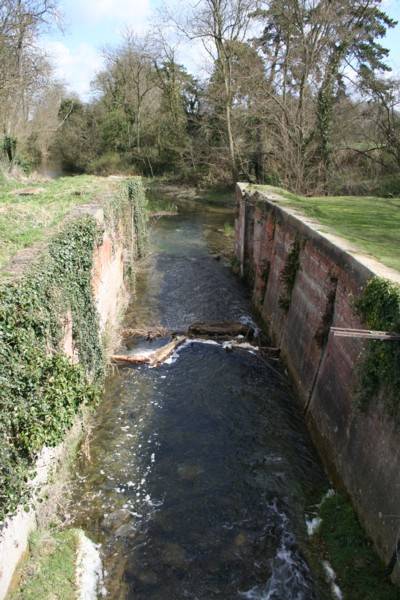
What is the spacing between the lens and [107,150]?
49.6 m

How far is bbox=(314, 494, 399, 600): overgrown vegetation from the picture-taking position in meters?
6.10

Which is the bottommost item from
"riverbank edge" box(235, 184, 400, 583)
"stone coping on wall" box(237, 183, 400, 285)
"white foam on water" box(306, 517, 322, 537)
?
"white foam on water" box(306, 517, 322, 537)

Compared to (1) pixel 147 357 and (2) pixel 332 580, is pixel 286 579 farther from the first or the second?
(1) pixel 147 357

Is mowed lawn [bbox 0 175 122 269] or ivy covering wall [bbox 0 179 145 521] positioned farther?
mowed lawn [bbox 0 175 122 269]

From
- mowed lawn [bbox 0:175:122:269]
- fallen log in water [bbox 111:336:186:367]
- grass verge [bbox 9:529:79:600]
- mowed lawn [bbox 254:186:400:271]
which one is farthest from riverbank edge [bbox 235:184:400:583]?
mowed lawn [bbox 0:175:122:269]

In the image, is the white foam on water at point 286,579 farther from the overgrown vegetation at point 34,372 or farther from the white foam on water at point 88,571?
the overgrown vegetation at point 34,372

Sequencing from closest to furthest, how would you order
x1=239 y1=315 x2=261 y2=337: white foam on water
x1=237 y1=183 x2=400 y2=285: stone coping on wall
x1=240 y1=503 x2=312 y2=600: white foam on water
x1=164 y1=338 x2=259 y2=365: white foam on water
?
x1=240 y1=503 x2=312 y2=600: white foam on water < x1=237 y1=183 x2=400 y2=285: stone coping on wall < x1=164 y1=338 x2=259 y2=365: white foam on water < x1=239 y1=315 x2=261 y2=337: white foam on water

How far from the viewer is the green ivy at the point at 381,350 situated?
6633mm

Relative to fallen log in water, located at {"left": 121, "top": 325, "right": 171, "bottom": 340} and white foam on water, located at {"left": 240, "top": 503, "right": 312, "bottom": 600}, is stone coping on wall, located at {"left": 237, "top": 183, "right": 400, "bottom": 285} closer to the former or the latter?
white foam on water, located at {"left": 240, "top": 503, "right": 312, "bottom": 600}

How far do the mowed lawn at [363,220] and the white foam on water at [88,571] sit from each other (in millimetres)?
7130

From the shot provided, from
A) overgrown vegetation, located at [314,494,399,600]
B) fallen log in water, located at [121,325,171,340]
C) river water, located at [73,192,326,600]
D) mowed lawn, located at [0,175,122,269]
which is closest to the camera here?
overgrown vegetation, located at [314,494,399,600]

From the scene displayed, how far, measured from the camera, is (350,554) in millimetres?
6641

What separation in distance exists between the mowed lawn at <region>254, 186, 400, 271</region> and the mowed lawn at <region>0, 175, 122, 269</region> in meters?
6.76

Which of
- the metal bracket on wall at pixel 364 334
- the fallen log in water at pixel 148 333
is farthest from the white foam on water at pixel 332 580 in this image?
the fallen log in water at pixel 148 333
